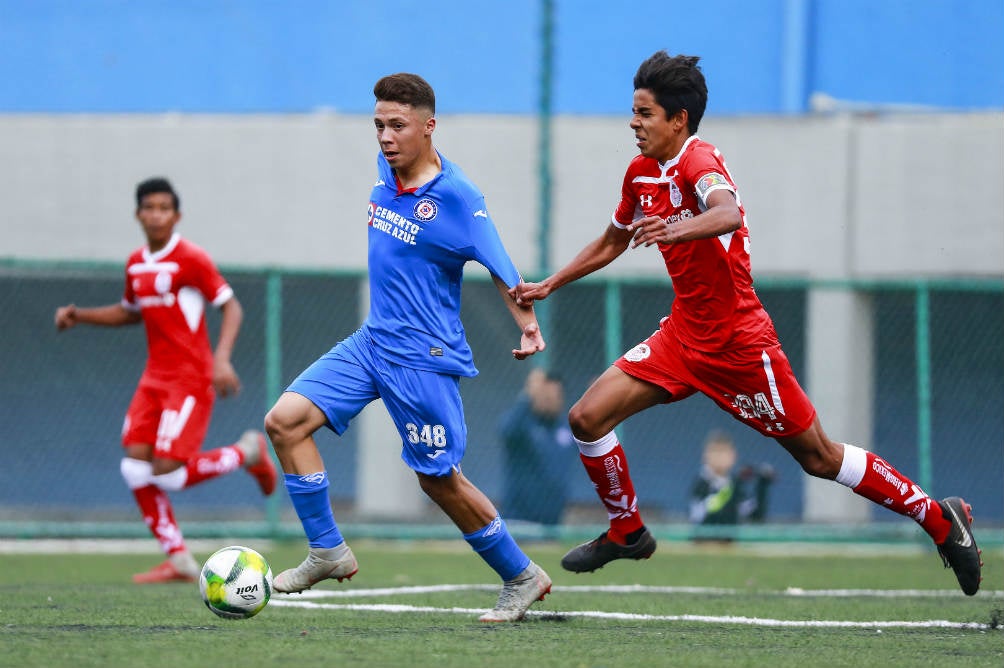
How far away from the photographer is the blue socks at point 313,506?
621 cm

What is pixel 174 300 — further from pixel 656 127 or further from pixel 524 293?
pixel 656 127

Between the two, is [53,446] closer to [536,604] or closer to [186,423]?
[186,423]

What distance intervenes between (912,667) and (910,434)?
375 inches

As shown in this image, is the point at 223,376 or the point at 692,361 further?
the point at 223,376

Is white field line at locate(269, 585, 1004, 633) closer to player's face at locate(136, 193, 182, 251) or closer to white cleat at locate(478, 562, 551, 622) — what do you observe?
white cleat at locate(478, 562, 551, 622)

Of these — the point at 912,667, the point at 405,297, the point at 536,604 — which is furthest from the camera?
the point at 536,604

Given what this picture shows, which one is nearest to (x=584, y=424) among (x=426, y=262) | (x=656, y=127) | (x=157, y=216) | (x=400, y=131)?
(x=426, y=262)

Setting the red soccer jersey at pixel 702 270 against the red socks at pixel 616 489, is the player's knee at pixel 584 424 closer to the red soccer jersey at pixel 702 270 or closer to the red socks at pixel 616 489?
the red socks at pixel 616 489

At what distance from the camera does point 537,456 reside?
Result: 41.9ft

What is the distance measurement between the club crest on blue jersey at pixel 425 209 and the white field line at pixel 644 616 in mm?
1828

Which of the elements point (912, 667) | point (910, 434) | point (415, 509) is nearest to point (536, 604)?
point (912, 667)

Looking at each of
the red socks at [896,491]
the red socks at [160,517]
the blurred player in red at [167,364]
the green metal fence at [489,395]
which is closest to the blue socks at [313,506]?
the red socks at [896,491]

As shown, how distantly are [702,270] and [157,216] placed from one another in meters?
3.94

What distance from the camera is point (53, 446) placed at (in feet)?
44.7
